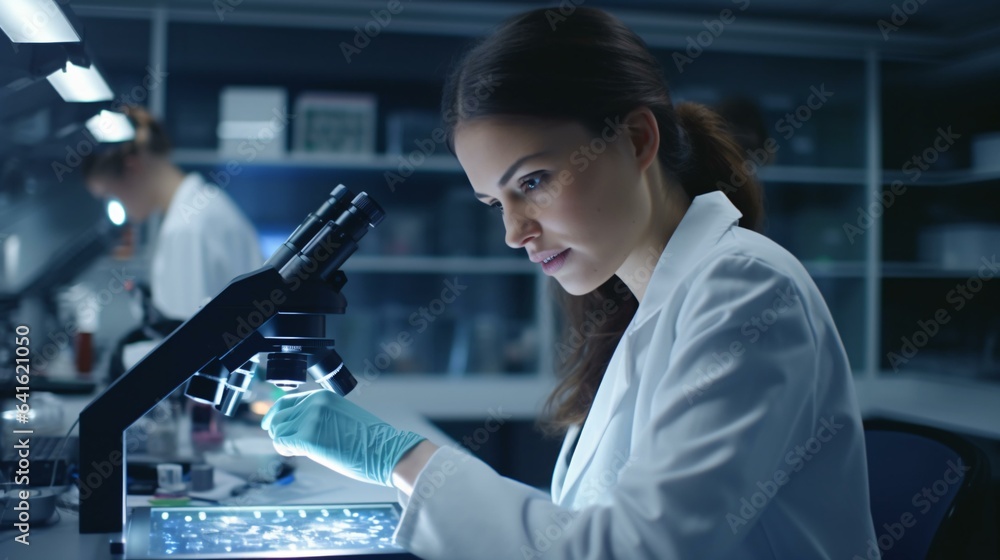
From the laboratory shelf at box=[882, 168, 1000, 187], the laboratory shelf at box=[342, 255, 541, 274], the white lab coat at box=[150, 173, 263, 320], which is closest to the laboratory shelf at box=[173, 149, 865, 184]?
the laboratory shelf at box=[882, 168, 1000, 187]

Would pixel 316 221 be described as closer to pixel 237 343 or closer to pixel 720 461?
pixel 237 343

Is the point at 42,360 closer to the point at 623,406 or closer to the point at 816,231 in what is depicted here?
the point at 623,406

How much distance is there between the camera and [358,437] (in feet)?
3.22

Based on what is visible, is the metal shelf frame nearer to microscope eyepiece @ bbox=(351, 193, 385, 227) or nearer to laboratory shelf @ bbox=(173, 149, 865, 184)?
laboratory shelf @ bbox=(173, 149, 865, 184)

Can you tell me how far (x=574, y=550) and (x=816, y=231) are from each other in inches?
128

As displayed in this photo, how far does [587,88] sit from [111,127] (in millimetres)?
1486

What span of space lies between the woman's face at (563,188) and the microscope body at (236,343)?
17 centimetres

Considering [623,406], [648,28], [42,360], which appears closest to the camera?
[623,406]

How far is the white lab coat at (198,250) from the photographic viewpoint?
8.36ft

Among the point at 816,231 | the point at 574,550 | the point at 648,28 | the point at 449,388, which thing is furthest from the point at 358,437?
the point at 816,231

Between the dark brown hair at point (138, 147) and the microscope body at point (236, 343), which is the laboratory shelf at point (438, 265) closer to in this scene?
the dark brown hair at point (138, 147)

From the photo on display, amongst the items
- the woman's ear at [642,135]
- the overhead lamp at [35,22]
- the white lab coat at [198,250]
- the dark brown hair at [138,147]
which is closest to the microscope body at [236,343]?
the woman's ear at [642,135]

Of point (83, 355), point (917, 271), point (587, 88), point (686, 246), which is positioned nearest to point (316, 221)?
point (587, 88)

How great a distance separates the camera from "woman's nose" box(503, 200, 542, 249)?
1.03 meters
